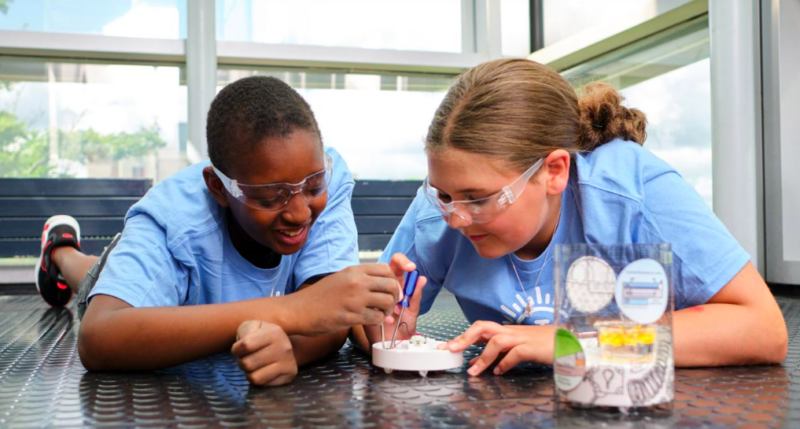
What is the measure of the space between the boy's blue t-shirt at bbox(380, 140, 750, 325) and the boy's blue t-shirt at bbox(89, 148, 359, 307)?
18cm

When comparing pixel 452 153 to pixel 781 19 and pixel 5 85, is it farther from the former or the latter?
pixel 5 85

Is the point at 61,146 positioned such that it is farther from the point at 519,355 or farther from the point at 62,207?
the point at 519,355

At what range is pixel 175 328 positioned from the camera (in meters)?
1.16

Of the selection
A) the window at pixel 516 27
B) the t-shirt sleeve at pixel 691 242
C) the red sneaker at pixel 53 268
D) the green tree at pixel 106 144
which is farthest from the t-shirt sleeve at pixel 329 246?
the window at pixel 516 27

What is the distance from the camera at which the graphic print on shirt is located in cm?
138

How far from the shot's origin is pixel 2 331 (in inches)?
80.7

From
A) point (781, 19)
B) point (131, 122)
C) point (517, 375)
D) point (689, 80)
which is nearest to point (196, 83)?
point (131, 122)

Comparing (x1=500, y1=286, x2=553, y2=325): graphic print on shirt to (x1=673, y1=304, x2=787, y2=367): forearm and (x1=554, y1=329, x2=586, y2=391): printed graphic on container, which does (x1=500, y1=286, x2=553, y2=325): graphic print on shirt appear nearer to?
(x1=673, y1=304, x2=787, y2=367): forearm

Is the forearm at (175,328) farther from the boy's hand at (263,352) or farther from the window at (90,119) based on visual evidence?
the window at (90,119)

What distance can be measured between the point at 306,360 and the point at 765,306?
0.79 m

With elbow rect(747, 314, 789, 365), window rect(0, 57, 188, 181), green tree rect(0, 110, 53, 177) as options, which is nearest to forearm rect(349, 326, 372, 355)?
elbow rect(747, 314, 789, 365)

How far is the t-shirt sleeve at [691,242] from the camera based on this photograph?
3.94ft

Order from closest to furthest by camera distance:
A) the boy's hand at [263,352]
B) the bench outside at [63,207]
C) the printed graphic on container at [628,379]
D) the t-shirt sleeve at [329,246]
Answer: the printed graphic on container at [628,379], the boy's hand at [263,352], the t-shirt sleeve at [329,246], the bench outside at [63,207]

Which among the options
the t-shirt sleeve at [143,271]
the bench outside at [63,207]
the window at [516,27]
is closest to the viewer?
the t-shirt sleeve at [143,271]
